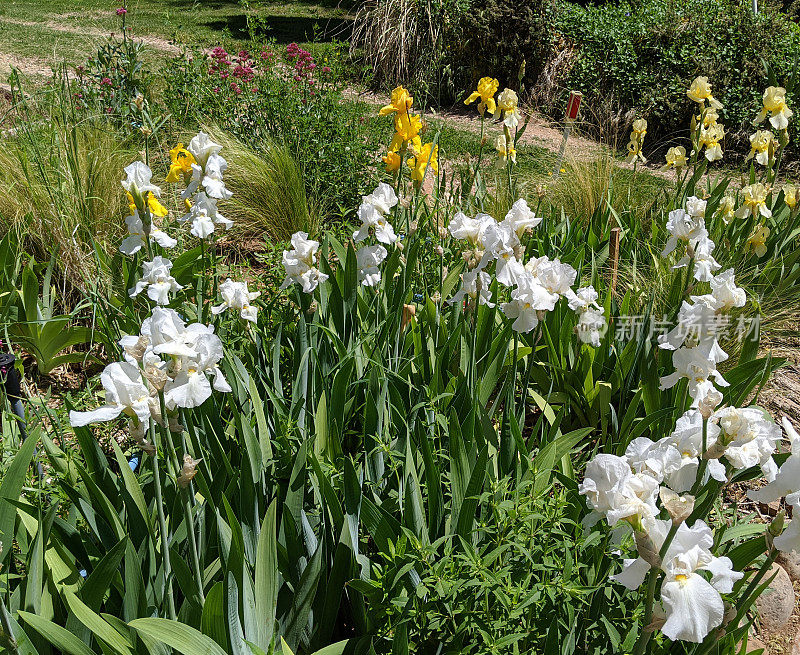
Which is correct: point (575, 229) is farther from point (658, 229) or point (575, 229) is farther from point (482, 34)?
point (482, 34)

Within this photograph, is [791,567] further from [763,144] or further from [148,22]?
[148,22]

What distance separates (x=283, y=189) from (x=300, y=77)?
1372 millimetres

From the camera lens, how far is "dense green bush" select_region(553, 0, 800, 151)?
7.06 m

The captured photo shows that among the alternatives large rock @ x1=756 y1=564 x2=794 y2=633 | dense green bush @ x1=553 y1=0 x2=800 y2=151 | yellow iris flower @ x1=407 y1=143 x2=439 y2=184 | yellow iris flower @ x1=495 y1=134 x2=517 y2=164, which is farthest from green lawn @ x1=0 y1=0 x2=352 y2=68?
large rock @ x1=756 y1=564 x2=794 y2=633

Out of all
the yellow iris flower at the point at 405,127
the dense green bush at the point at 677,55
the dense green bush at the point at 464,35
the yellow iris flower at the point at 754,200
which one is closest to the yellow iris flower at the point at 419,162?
the yellow iris flower at the point at 405,127

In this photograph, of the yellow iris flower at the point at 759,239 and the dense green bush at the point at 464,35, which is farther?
the dense green bush at the point at 464,35

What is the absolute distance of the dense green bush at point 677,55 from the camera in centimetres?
706

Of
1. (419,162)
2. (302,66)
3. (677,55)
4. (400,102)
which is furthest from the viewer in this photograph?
(677,55)

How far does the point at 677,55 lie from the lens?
7379mm

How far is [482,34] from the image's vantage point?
813 centimetres

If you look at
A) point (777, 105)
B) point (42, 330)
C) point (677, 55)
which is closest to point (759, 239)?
point (777, 105)

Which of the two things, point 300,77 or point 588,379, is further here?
point 300,77

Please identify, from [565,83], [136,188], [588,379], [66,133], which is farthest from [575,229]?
[565,83]

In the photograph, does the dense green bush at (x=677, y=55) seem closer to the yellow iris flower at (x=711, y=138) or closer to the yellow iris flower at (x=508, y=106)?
the yellow iris flower at (x=711, y=138)
